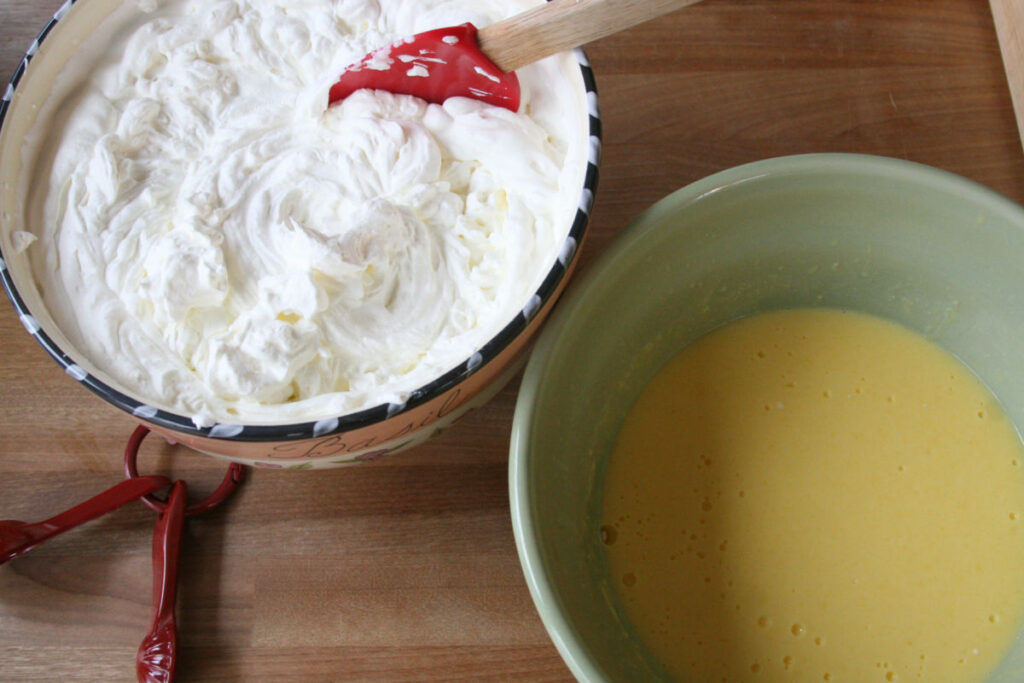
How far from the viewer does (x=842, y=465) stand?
2.92 ft

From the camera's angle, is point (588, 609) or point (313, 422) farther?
point (588, 609)

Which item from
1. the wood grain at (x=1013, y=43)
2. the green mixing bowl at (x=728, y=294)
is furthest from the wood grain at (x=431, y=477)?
the green mixing bowl at (x=728, y=294)

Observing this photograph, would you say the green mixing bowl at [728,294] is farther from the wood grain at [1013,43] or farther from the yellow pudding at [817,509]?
the wood grain at [1013,43]

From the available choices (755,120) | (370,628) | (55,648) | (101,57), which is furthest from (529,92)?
(55,648)

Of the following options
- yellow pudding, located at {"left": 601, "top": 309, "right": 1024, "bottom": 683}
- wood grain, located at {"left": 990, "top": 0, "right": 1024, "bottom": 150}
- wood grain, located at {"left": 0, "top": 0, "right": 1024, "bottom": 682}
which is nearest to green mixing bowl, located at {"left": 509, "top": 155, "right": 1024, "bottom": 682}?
→ yellow pudding, located at {"left": 601, "top": 309, "right": 1024, "bottom": 683}

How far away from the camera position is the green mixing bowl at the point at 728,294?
0.78 meters

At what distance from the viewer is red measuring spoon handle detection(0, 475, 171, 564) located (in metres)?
0.87

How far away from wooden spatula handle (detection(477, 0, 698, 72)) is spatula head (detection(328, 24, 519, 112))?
15 millimetres

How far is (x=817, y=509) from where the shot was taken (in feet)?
2.86

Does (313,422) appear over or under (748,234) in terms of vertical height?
over

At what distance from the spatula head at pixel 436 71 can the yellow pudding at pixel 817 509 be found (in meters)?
0.36

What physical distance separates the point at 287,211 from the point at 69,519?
40 cm

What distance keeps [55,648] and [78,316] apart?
367 mm

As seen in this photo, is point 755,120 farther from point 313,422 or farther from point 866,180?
point 313,422
